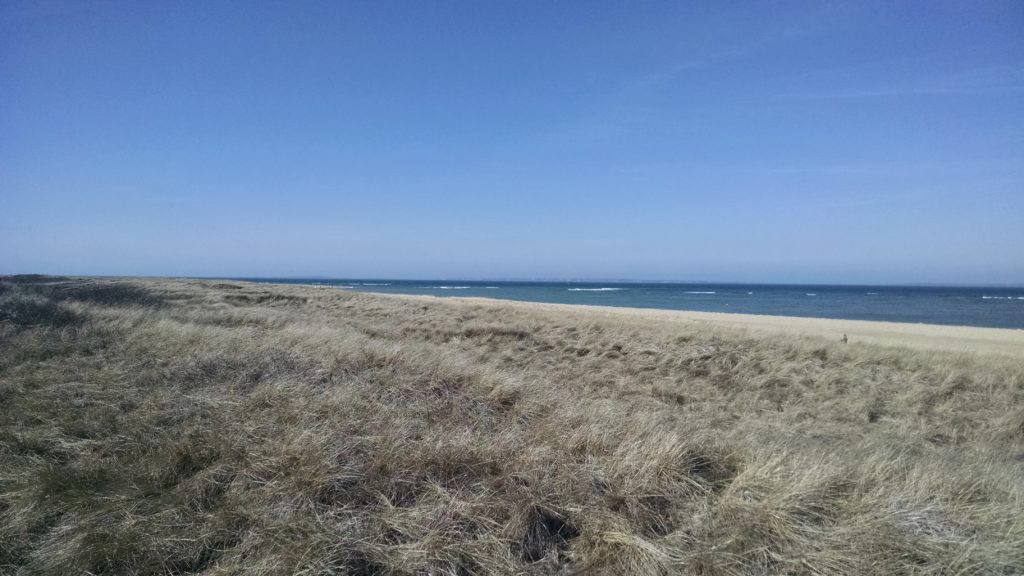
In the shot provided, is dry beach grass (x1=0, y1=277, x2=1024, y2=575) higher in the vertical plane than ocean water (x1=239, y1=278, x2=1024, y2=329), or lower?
higher

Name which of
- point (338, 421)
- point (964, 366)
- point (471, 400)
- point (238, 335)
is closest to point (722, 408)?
point (471, 400)

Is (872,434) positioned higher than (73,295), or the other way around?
(73,295)

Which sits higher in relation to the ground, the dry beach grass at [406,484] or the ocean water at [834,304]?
the dry beach grass at [406,484]

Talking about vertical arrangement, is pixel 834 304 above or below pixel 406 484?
below

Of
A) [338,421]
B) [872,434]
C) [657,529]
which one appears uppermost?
[338,421]

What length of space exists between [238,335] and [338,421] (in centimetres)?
627

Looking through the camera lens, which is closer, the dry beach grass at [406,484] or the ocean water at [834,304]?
the dry beach grass at [406,484]

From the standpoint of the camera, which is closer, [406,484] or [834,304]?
[406,484]

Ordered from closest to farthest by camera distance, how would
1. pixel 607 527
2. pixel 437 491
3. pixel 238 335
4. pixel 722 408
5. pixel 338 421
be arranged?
pixel 607 527
pixel 437 491
pixel 338 421
pixel 238 335
pixel 722 408

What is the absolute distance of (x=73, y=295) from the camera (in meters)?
18.5

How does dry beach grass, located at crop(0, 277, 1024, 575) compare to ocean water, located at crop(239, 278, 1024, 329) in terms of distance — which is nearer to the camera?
dry beach grass, located at crop(0, 277, 1024, 575)

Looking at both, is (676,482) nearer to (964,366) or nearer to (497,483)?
(497,483)

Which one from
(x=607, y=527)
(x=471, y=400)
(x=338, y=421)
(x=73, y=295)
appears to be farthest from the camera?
(x=73, y=295)

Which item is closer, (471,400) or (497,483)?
(497,483)
